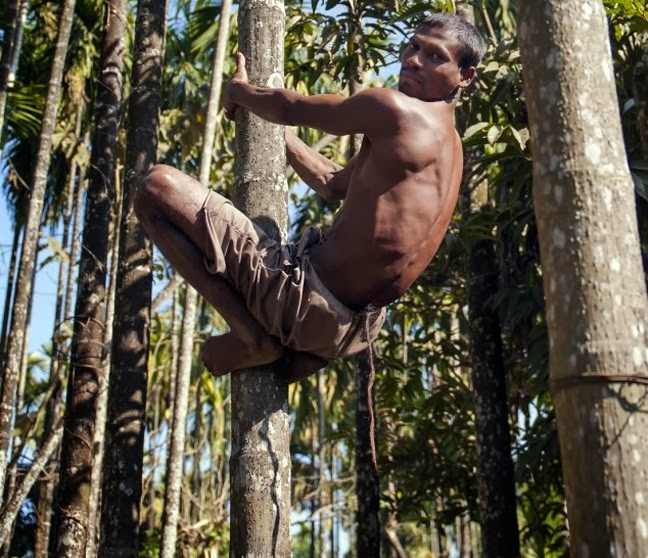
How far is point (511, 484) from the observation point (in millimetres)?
7336

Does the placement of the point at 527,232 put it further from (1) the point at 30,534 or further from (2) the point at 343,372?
(2) the point at 343,372

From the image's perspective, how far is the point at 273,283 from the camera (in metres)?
3.52

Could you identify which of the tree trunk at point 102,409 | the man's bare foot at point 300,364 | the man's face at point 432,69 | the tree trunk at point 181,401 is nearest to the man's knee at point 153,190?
the man's bare foot at point 300,364

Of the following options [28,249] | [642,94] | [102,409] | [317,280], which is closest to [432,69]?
[317,280]

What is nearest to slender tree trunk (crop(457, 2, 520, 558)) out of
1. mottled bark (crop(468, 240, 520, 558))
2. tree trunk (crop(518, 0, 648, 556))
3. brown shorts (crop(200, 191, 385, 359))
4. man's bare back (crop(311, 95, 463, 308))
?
mottled bark (crop(468, 240, 520, 558))

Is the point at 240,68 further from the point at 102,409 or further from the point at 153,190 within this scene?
the point at 102,409

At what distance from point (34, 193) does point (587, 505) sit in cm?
659

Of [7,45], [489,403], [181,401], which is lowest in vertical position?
[489,403]

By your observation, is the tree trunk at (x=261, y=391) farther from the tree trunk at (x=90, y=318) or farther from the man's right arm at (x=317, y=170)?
the tree trunk at (x=90, y=318)

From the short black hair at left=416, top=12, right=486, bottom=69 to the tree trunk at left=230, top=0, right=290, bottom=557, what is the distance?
0.63 metres

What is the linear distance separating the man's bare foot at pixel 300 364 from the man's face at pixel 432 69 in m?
1.11

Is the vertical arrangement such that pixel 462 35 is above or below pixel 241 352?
above

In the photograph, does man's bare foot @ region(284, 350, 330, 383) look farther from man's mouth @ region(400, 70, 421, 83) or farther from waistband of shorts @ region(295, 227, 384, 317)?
man's mouth @ region(400, 70, 421, 83)

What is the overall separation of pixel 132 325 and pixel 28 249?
2.11 meters
